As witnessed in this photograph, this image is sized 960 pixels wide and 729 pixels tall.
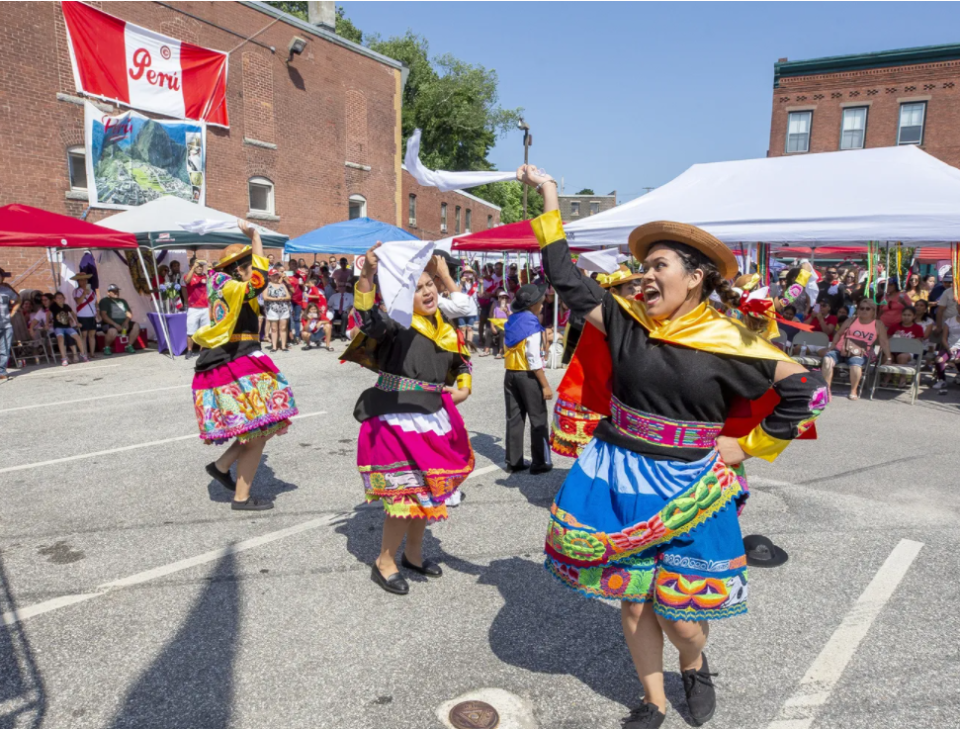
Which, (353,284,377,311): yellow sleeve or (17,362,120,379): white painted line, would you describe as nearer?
(353,284,377,311): yellow sleeve

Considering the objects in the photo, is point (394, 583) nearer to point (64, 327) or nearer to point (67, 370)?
point (67, 370)

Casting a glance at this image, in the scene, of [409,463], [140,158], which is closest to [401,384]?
[409,463]

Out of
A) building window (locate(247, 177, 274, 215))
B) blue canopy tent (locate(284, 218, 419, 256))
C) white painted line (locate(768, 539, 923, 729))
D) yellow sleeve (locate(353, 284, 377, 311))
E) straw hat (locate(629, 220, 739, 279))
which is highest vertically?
building window (locate(247, 177, 274, 215))

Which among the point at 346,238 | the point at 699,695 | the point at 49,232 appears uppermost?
the point at 346,238

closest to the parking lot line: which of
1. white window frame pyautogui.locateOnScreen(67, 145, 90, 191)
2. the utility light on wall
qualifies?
white window frame pyautogui.locateOnScreen(67, 145, 90, 191)

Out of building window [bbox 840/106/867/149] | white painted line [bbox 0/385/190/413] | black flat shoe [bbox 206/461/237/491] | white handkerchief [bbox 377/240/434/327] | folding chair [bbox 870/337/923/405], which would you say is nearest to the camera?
white handkerchief [bbox 377/240/434/327]

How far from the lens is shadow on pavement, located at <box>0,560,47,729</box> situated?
258 centimetres

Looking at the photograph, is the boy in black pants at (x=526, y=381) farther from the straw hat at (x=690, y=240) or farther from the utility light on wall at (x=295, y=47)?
the utility light on wall at (x=295, y=47)

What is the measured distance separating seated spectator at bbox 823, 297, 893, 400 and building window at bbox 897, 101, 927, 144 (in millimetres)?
20917

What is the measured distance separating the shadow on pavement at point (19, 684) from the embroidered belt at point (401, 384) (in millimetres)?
1952

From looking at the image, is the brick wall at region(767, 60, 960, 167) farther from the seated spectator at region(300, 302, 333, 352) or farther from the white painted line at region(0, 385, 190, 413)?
the white painted line at region(0, 385, 190, 413)

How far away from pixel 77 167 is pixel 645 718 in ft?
59.4

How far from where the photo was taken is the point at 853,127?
→ 26.5 metres

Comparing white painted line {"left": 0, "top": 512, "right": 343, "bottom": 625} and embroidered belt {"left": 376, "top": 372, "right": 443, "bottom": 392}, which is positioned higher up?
embroidered belt {"left": 376, "top": 372, "right": 443, "bottom": 392}
